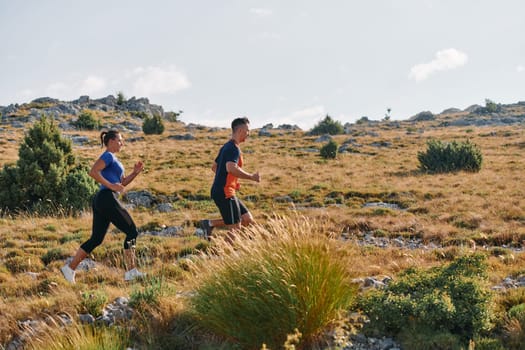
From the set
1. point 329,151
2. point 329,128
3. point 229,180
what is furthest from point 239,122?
point 329,128

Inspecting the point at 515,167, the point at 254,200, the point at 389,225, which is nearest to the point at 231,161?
the point at 389,225

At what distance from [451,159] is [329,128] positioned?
101ft

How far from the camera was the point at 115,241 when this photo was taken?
397 inches

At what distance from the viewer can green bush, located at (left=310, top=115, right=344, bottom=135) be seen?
5288cm

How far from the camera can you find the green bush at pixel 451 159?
883 inches

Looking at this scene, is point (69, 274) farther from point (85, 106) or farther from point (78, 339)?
point (85, 106)

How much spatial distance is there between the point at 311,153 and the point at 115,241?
2427cm

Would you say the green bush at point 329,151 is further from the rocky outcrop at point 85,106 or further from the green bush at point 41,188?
the rocky outcrop at point 85,106

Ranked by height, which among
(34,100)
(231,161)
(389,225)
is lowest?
→ (389,225)

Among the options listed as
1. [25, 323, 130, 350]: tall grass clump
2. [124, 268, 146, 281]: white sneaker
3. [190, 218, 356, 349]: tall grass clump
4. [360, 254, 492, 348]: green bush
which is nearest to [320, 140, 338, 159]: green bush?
[124, 268, 146, 281]: white sneaker

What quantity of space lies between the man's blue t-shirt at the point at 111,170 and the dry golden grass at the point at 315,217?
1460 millimetres

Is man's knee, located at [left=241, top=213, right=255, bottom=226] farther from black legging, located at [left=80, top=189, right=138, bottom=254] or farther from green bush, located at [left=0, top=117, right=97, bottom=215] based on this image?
green bush, located at [left=0, top=117, right=97, bottom=215]

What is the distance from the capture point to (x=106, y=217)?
6.94m

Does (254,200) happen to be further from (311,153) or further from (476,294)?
(311,153)
